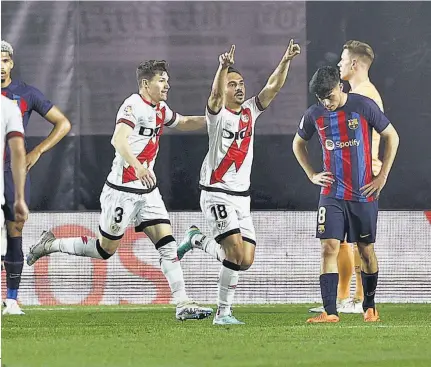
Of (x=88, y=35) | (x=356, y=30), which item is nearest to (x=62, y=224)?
(x=88, y=35)

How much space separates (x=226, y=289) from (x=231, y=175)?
801 millimetres

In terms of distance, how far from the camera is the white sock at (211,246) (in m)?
8.97

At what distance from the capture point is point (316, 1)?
10.9 metres

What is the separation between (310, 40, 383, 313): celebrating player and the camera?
9.55 meters

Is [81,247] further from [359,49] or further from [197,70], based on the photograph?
[359,49]

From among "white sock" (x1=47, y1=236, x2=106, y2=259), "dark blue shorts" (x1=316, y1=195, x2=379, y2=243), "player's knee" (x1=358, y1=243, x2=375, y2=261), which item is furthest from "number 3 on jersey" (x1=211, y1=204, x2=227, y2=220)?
"white sock" (x1=47, y1=236, x2=106, y2=259)

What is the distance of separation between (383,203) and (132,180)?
303cm

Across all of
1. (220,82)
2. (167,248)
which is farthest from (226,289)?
(220,82)

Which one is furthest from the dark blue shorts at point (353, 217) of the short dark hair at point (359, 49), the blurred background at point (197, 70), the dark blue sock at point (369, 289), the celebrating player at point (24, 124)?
the blurred background at point (197, 70)

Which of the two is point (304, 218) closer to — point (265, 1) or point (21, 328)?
point (265, 1)

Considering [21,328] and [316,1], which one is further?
[316,1]

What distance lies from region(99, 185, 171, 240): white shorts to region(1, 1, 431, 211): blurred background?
7.18ft

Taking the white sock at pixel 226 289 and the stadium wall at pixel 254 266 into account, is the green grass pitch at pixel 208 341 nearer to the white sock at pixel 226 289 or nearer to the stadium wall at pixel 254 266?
the white sock at pixel 226 289

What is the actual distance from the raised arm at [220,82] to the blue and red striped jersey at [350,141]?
0.78 metres
